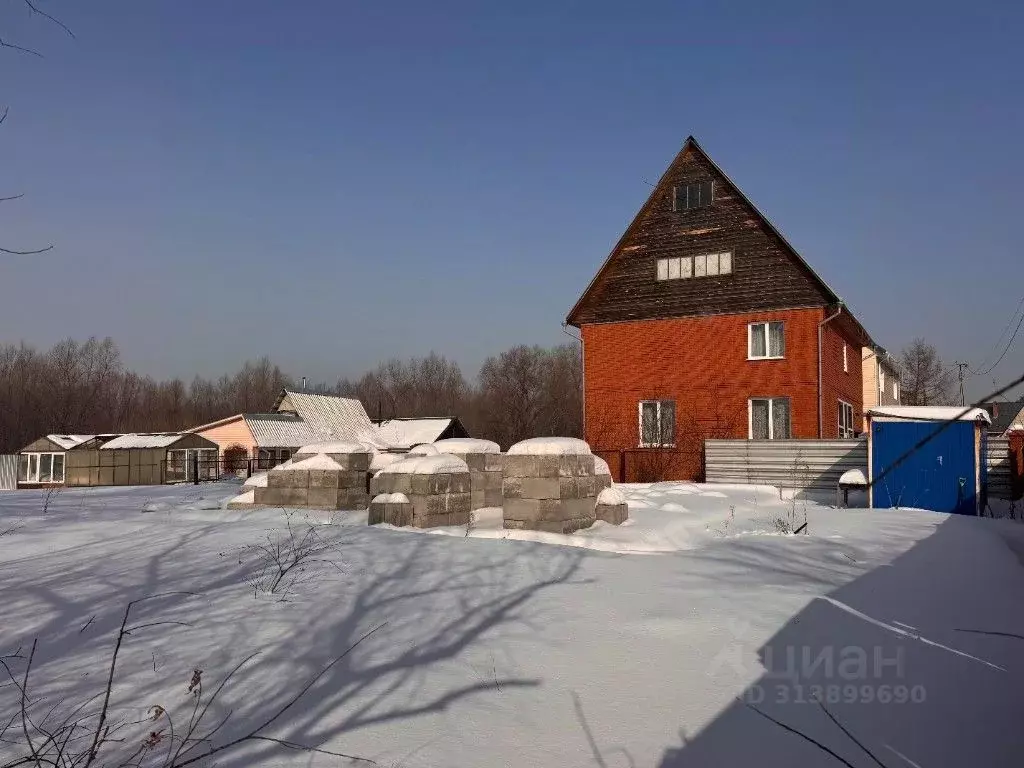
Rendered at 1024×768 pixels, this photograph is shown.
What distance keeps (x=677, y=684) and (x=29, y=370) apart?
88832mm

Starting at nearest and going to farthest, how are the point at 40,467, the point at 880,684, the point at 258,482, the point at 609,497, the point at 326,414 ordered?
the point at 880,684 → the point at 609,497 → the point at 258,482 → the point at 40,467 → the point at 326,414

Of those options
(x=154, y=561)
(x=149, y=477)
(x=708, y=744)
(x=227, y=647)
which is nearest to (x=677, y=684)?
(x=708, y=744)

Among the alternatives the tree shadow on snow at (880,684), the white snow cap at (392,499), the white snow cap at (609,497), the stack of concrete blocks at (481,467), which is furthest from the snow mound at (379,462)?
the tree shadow on snow at (880,684)

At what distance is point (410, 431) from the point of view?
53.6m

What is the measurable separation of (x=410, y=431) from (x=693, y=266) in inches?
1326

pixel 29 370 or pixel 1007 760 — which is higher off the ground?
pixel 29 370

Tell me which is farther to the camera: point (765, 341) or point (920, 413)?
point (765, 341)

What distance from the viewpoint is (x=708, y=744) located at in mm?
3633

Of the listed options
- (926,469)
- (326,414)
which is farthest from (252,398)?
(926,469)

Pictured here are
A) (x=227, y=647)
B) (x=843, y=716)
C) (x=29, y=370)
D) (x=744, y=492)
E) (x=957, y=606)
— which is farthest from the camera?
(x=29, y=370)

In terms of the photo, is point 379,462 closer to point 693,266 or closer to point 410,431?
point 693,266

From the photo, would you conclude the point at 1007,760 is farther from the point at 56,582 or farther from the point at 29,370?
the point at 29,370

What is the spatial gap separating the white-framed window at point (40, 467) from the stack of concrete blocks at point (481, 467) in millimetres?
32541

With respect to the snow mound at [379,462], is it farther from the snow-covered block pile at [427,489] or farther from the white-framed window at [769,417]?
the white-framed window at [769,417]
